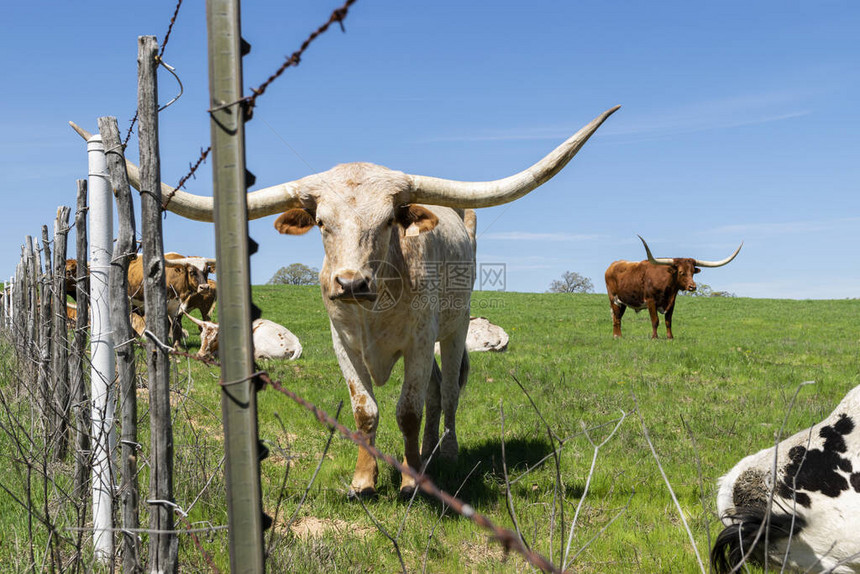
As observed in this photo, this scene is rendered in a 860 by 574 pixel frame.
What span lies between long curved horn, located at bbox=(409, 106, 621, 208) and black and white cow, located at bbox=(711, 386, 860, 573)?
1.64 meters

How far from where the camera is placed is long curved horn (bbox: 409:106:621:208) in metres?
3.08

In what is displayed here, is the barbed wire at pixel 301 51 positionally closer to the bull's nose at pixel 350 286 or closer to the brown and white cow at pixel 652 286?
the bull's nose at pixel 350 286

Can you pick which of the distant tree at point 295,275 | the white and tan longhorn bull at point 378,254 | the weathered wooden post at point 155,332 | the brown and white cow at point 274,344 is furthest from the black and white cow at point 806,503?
the distant tree at point 295,275

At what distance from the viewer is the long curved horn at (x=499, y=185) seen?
3.08 metres

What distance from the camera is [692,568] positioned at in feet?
10.7

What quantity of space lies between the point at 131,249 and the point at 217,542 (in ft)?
5.73

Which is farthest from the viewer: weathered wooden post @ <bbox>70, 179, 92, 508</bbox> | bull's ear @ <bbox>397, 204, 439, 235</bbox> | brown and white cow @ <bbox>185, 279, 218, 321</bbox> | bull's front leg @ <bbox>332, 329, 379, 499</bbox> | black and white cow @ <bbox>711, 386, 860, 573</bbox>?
brown and white cow @ <bbox>185, 279, 218, 321</bbox>

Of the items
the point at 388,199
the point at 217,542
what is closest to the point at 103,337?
the point at 217,542

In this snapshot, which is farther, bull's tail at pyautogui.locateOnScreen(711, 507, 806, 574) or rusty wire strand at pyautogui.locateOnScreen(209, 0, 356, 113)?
bull's tail at pyautogui.locateOnScreen(711, 507, 806, 574)

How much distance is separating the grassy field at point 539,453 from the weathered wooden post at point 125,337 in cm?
29

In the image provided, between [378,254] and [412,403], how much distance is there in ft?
3.70

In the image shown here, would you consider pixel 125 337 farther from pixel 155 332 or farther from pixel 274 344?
pixel 274 344

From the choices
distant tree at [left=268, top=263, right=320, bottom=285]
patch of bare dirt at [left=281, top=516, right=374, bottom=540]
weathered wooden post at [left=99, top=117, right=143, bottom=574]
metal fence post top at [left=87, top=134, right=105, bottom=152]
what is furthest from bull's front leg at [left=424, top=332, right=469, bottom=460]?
distant tree at [left=268, top=263, right=320, bottom=285]
